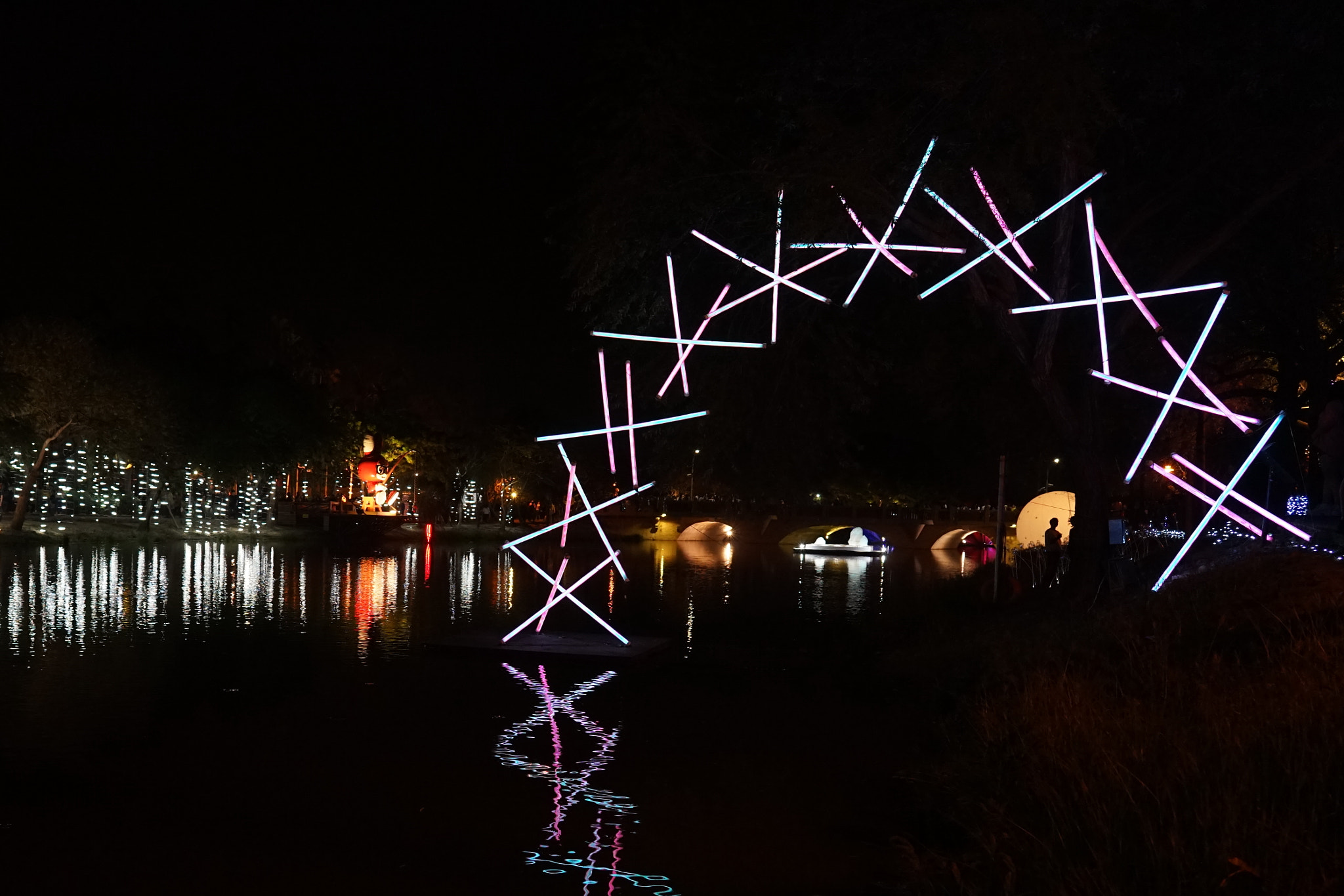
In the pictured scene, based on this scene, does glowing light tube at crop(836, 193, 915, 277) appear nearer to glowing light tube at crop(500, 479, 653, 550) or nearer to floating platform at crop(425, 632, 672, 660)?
glowing light tube at crop(500, 479, 653, 550)

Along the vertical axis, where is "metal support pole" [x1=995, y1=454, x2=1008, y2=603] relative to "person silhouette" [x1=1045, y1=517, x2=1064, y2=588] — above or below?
above

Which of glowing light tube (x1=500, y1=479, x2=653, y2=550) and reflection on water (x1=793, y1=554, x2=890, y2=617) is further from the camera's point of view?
reflection on water (x1=793, y1=554, x2=890, y2=617)

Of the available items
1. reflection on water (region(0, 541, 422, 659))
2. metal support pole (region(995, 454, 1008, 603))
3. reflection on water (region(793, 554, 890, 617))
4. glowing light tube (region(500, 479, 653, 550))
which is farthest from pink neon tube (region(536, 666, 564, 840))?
reflection on water (region(793, 554, 890, 617))

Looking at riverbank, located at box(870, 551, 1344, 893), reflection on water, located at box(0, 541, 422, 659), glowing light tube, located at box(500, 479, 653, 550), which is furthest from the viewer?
reflection on water, located at box(0, 541, 422, 659)

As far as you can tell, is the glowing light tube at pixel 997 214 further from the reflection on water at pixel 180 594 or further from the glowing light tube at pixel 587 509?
the reflection on water at pixel 180 594

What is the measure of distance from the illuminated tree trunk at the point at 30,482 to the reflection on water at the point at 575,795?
38.6 metres

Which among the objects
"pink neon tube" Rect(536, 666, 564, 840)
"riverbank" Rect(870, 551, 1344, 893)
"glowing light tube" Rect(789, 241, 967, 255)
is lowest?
"pink neon tube" Rect(536, 666, 564, 840)

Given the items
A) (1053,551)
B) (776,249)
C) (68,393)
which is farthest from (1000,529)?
(68,393)

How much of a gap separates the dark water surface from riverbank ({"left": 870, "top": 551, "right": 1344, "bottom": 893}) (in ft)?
2.09

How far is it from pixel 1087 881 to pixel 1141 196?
1476 cm

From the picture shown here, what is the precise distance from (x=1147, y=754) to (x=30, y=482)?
48170 millimetres

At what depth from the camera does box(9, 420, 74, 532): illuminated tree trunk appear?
4803 centimetres

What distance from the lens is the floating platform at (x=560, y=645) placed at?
17.8 metres

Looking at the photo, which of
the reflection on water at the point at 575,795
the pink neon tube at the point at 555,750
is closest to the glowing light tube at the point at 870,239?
the reflection on water at the point at 575,795
